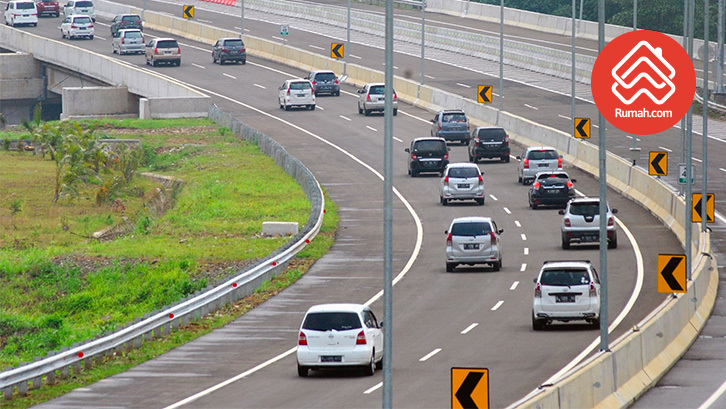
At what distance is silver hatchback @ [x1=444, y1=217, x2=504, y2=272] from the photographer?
3975 centimetres

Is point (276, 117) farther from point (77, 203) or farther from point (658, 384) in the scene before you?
point (658, 384)

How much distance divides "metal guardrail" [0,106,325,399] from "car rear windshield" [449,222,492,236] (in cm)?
551

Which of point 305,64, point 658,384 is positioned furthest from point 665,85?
point 305,64

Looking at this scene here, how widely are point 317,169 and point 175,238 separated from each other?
44.7ft

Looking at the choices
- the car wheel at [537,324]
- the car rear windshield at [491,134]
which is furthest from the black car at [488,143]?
the car wheel at [537,324]

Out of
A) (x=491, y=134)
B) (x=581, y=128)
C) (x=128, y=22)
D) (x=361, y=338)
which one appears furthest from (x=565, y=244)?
(x=128, y=22)

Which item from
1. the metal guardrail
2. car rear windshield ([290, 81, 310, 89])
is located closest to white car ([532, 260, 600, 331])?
the metal guardrail

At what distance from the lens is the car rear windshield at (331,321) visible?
85.6 ft

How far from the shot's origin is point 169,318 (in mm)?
32375

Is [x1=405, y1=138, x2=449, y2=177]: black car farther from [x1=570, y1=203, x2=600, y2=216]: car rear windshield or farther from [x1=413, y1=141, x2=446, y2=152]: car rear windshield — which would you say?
[x1=570, y1=203, x2=600, y2=216]: car rear windshield

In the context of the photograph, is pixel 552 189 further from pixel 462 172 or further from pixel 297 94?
pixel 297 94

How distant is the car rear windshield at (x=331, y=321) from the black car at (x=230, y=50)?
65.6m

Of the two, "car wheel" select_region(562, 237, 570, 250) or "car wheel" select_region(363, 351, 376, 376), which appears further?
"car wheel" select_region(562, 237, 570, 250)

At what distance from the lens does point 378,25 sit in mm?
106312
